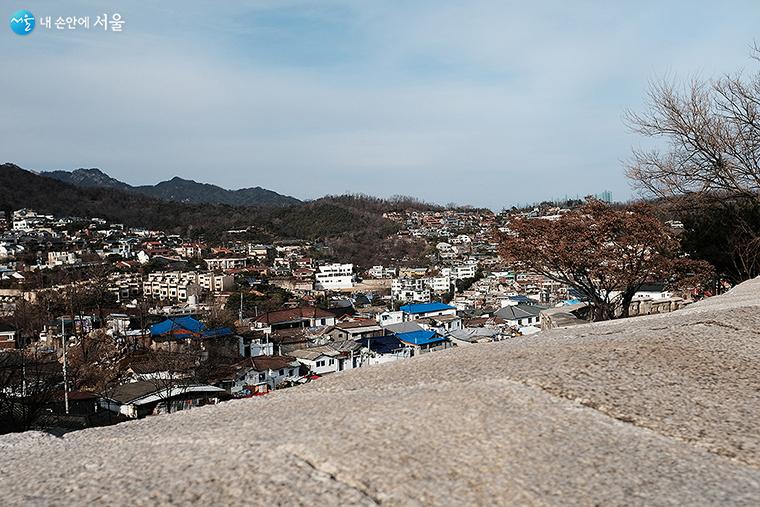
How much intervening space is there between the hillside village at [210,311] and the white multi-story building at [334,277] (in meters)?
0.18

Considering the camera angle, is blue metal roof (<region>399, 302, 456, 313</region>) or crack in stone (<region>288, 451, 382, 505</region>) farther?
blue metal roof (<region>399, 302, 456, 313</region>)

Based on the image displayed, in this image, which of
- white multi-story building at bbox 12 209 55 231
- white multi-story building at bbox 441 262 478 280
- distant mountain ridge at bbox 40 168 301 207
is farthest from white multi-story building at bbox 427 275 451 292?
distant mountain ridge at bbox 40 168 301 207

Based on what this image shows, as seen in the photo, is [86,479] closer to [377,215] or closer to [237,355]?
[237,355]

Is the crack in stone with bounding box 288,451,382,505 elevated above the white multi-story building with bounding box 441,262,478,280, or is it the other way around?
the crack in stone with bounding box 288,451,382,505

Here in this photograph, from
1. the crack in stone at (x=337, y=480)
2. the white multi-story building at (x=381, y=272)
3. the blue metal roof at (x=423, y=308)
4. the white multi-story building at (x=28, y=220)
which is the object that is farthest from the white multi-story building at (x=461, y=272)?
the crack in stone at (x=337, y=480)

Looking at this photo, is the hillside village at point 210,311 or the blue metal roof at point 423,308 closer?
the hillside village at point 210,311

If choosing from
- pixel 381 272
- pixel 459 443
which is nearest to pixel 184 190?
pixel 381 272

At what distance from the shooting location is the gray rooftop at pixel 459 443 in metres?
3.10

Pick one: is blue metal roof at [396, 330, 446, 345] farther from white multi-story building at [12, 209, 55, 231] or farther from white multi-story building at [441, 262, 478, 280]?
white multi-story building at [12, 209, 55, 231]

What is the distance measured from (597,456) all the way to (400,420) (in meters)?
1.24

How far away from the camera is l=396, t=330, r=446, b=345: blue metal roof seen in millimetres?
25203

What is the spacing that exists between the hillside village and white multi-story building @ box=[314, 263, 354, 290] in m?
0.18

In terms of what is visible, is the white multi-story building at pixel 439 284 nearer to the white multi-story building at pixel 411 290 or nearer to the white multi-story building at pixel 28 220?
the white multi-story building at pixel 411 290

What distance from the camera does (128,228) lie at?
78500 mm
